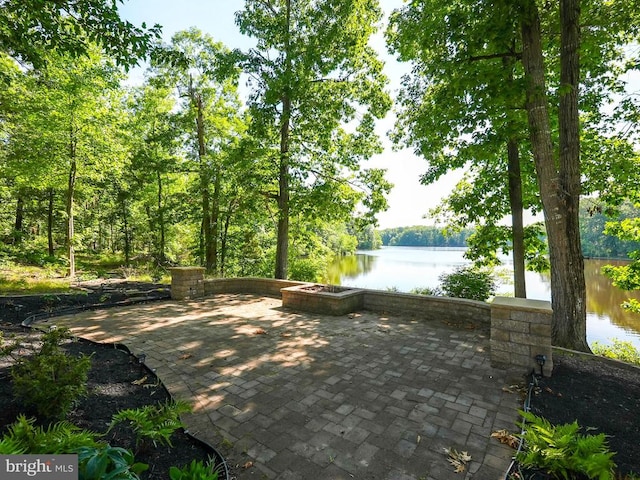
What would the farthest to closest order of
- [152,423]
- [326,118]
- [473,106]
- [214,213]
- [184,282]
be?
1. [214,213]
2. [326,118]
3. [184,282]
4. [473,106]
5. [152,423]

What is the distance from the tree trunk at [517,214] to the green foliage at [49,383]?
8.59 metres

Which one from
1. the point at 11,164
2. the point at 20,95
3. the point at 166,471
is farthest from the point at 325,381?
the point at 11,164

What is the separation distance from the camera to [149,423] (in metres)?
2.11

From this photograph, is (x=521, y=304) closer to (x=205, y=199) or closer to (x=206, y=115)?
(x=205, y=199)

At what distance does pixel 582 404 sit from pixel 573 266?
243 cm

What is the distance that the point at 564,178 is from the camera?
4617 mm

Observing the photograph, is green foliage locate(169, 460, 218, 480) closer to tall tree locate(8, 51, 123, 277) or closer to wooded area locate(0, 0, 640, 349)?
wooded area locate(0, 0, 640, 349)

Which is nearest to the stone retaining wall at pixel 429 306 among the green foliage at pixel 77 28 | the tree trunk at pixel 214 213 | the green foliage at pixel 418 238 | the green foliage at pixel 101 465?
the green foliage at pixel 101 465

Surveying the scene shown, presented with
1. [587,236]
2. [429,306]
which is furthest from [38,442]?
[587,236]

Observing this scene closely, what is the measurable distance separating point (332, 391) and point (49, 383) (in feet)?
8.30

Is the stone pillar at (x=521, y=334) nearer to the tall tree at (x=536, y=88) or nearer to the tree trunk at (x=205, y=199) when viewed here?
the tall tree at (x=536, y=88)

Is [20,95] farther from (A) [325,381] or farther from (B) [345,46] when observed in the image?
(A) [325,381]

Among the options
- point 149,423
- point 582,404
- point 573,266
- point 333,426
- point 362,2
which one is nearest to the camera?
point 149,423

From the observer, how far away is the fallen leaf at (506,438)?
7.80ft
